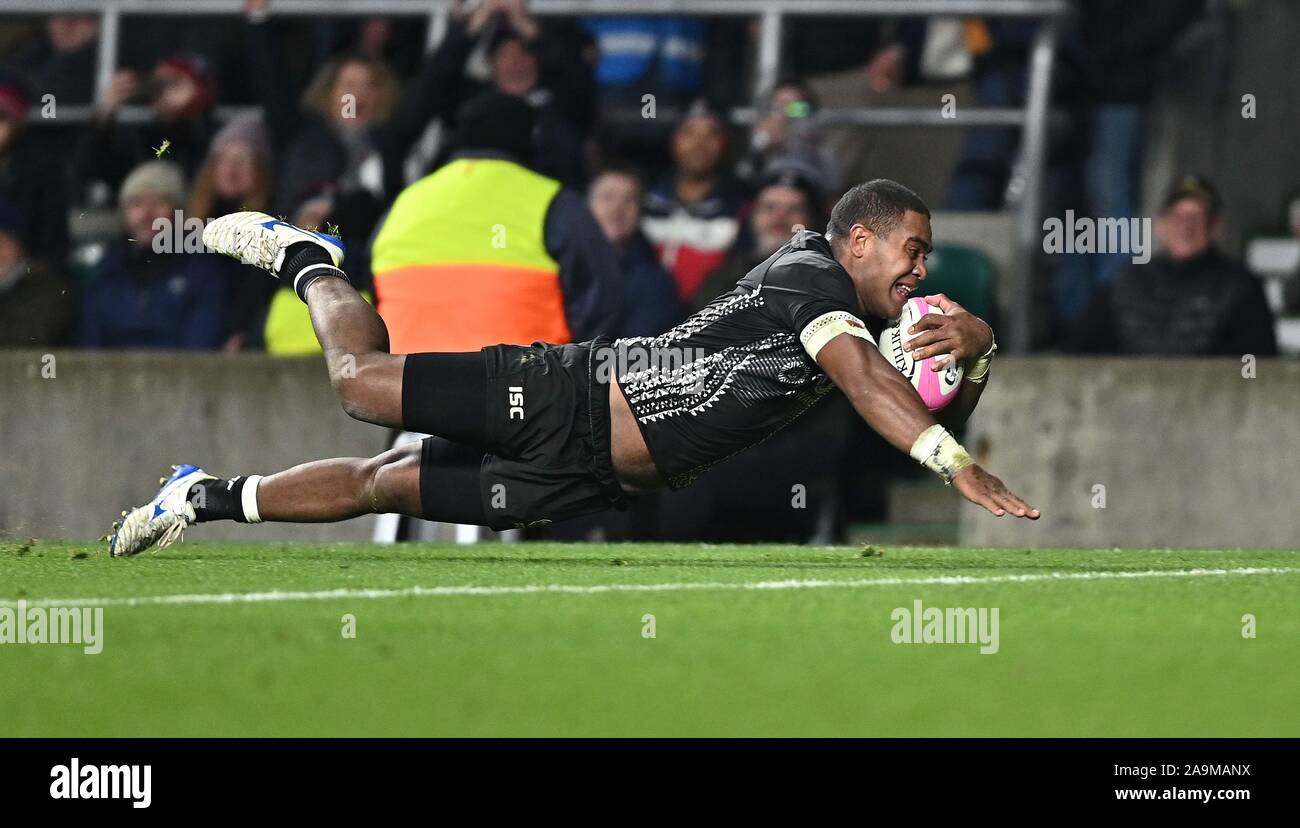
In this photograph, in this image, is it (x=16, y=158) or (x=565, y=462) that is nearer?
(x=565, y=462)

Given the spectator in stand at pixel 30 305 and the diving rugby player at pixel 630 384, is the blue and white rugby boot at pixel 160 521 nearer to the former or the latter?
the diving rugby player at pixel 630 384

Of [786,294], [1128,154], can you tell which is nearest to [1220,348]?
[1128,154]

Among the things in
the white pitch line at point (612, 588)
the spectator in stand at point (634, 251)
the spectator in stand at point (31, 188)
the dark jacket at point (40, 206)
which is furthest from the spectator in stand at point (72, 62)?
the white pitch line at point (612, 588)

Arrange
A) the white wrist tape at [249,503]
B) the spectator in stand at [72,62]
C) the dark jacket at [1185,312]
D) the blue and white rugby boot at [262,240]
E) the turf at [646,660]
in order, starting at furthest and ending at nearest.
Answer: the spectator in stand at [72,62]
the dark jacket at [1185,312]
the blue and white rugby boot at [262,240]
the white wrist tape at [249,503]
the turf at [646,660]

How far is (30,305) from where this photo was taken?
12.8 metres

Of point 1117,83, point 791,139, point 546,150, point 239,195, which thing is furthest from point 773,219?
point 1117,83

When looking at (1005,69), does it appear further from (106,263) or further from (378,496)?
(378,496)

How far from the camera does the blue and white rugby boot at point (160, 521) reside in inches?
320

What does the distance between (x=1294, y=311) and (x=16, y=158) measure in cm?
794

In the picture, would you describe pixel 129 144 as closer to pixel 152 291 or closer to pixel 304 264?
pixel 152 291

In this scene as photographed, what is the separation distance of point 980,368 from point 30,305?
22.9 feet

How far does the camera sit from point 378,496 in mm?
7973

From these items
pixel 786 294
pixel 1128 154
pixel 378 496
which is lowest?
pixel 378 496

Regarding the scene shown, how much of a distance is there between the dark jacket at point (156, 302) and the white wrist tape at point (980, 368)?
5935 mm
